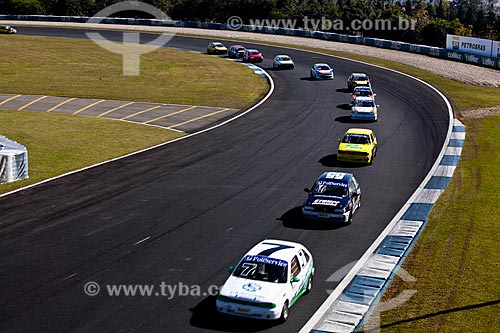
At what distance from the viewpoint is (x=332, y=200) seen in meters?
Answer: 24.1

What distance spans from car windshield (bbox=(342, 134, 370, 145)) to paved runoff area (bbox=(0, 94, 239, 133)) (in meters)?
11.8

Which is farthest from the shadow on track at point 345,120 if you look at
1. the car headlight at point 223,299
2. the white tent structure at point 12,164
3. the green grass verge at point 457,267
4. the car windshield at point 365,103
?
the car headlight at point 223,299

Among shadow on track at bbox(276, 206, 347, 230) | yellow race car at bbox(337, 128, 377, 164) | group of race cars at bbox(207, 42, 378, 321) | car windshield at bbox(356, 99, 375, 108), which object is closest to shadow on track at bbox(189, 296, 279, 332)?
group of race cars at bbox(207, 42, 378, 321)

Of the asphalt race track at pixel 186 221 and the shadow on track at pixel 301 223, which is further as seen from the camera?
the shadow on track at pixel 301 223

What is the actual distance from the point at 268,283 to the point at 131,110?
1353 inches

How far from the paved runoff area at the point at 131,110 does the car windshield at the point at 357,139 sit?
11762mm

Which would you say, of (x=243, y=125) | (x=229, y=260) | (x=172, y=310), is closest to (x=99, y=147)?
(x=243, y=125)

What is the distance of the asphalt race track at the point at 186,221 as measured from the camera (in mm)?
17203

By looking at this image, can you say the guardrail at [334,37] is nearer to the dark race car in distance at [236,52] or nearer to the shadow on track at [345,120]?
the dark race car in distance at [236,52]

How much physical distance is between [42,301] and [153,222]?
709 cm

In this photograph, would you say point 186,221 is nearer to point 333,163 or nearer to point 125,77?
point 333,163

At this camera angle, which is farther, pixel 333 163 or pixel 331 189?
pixel 333 163

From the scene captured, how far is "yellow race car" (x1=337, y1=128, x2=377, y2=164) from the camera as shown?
108 feet

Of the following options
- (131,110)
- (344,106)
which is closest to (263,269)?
(131,110)
